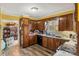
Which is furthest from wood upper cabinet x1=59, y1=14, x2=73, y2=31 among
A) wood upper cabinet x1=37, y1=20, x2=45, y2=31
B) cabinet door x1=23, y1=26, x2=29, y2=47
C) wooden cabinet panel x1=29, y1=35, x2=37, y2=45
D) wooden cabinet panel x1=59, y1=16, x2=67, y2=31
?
cabinet door x1=23, y1=26, x2=29, y2=47

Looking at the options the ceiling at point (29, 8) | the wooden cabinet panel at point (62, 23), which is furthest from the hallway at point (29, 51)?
the ceiling at point (29, 8)

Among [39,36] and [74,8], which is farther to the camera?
[39,36]

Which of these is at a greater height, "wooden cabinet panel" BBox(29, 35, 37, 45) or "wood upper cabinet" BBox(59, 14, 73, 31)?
"wood upper cabinet" BBox(59, 14, 73, 31)

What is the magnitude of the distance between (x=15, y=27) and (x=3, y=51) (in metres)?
0.42

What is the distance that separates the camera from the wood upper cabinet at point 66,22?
5.02 feet

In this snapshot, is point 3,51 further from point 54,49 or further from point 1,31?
point 54,49

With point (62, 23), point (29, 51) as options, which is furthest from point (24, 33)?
point (62, 23)

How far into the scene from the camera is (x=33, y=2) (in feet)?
5.31

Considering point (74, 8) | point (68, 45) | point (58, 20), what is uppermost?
point (74, 8)

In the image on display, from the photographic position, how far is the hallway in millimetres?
1637

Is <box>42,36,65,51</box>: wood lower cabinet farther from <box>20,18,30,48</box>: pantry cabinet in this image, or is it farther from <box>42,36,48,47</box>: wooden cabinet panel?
<box>20,18,30,48</box>: pantry cabinet

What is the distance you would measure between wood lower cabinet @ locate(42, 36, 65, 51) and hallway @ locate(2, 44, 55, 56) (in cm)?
6

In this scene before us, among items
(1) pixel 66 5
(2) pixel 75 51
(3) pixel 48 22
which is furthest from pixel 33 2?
(2) pixel 75 51

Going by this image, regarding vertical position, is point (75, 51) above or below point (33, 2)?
below
